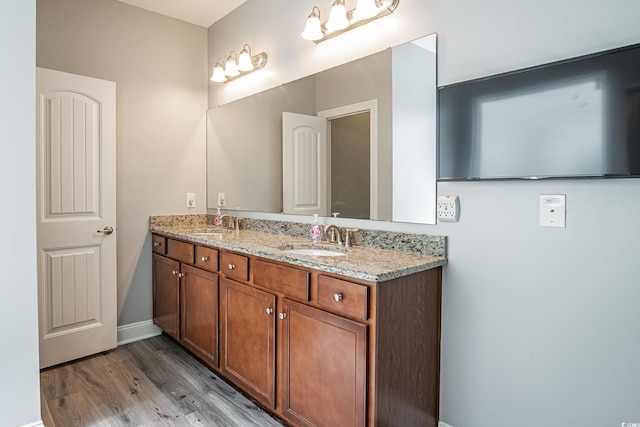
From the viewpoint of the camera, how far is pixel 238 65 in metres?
2.85

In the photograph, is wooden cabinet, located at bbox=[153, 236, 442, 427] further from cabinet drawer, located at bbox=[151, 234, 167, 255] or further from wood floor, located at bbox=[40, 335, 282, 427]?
cabinet drawer, located at bbox=[151, 234, 167, 255]

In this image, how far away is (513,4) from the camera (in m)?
1.49

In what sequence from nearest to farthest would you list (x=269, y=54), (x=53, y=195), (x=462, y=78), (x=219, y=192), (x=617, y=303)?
1. (x=617, y=303)
2. (x=462, y=78)
3. (x=53, y=195)
4. (x=269, y=54)
5. (x=219, y=192)

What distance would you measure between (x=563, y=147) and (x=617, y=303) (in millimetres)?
561

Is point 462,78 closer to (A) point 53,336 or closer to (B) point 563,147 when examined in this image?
(B) point 563,147

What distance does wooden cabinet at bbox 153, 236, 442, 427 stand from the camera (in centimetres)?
144

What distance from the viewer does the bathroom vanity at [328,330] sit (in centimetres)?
144

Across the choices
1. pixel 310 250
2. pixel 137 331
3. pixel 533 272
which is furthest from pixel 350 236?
pixel 137 331

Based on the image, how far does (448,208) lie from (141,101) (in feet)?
8.20

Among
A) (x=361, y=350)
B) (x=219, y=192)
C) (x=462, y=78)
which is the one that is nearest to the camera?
(x=361, y=350)

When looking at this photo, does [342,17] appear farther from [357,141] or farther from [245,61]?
[245,61]

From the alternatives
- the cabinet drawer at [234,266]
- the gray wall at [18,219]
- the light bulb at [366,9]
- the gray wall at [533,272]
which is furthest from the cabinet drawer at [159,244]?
the light bulb at [366,9]

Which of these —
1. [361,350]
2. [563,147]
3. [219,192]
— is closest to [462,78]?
[563,147]

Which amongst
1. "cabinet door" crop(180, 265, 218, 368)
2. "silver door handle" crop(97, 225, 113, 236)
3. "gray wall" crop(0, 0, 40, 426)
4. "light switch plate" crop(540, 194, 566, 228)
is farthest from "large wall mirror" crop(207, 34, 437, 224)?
"gray wall" crop(0, 0, 40, 426)
